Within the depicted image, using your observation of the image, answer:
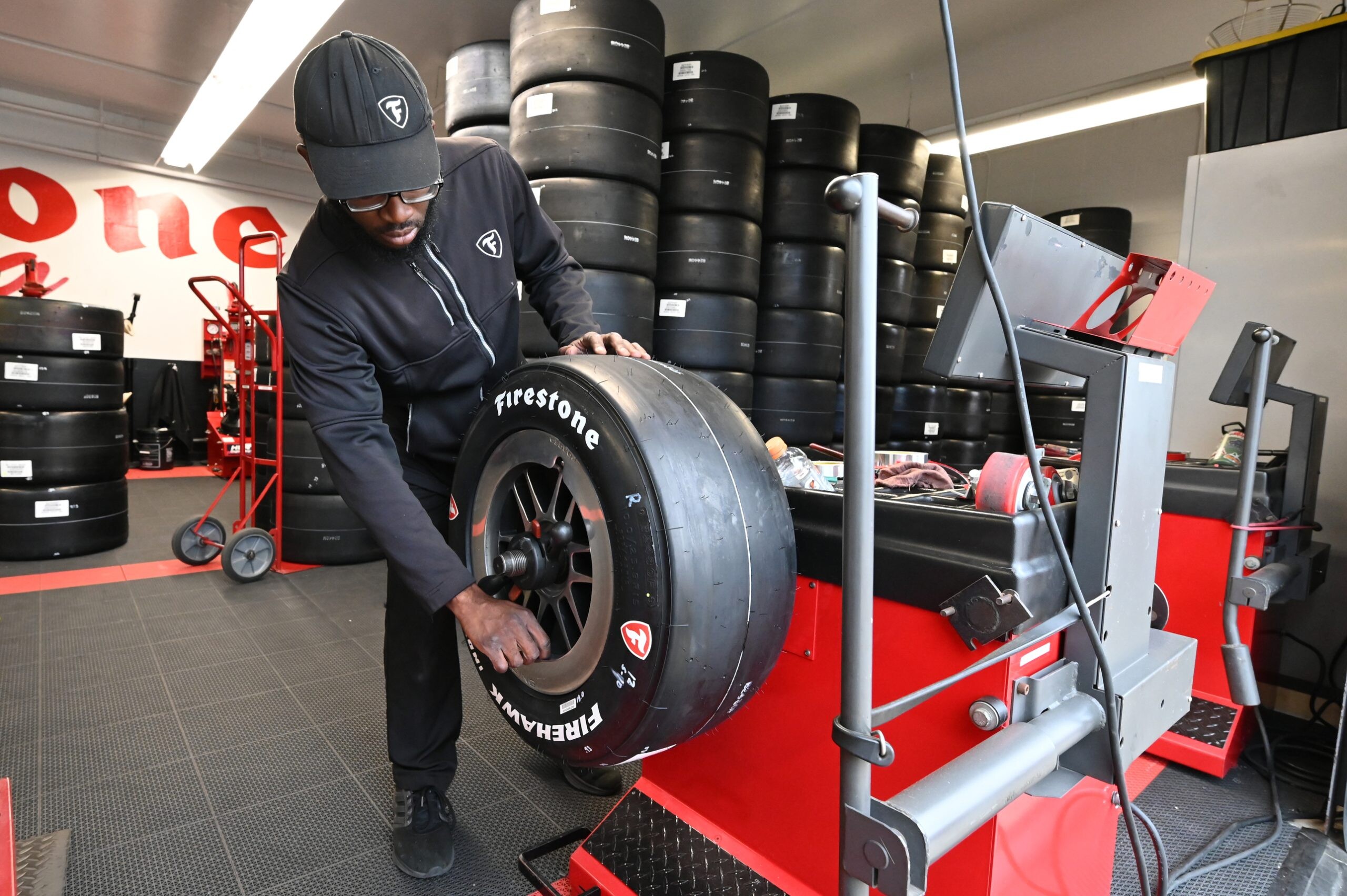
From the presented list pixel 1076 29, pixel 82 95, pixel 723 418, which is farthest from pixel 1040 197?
pixel 82 95

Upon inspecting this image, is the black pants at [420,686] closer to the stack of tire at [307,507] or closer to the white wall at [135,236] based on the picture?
the stack of tire at [307,507]

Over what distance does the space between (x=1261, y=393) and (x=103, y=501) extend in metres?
5.01

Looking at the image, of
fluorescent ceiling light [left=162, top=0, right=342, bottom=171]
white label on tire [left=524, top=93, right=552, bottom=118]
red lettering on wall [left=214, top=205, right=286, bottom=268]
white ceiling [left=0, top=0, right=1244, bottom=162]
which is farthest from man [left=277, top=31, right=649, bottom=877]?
red lettering on wall [left=214, top=205, right=286, bottom=268]

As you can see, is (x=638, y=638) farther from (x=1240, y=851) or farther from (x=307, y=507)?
(x=307, y=507)

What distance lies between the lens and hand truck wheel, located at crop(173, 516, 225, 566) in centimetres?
355

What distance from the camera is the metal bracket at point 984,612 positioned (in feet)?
2.75

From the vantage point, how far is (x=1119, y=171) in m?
5.77

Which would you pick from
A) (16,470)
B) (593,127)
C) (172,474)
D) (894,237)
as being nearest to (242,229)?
(172,474)

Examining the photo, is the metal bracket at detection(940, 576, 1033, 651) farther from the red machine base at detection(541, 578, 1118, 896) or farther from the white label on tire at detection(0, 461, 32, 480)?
the white label on tire at detection(0, 461, 32, 480)

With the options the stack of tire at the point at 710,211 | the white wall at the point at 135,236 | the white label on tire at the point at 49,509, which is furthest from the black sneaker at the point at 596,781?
the white wall at the point at 135,236

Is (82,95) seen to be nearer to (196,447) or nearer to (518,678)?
(196,447)

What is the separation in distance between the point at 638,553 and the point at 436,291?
2.29ft

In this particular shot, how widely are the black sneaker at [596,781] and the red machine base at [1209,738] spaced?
142 centimetres

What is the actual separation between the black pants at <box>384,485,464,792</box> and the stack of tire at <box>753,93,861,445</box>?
2.30m
